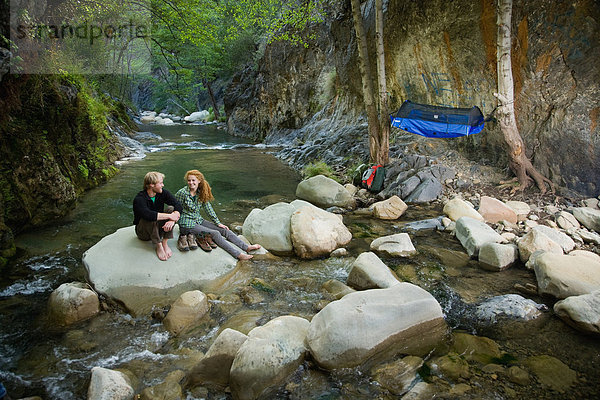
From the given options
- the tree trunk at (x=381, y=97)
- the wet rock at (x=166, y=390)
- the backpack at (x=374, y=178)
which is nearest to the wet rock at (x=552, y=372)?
the wet rock at (x=166, y=390)

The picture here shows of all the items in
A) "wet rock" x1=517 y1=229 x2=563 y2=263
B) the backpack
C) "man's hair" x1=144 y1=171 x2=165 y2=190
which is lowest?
"wet rock" x1=517 y1=229 x2=563 y2=263

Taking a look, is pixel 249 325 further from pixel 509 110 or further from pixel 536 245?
pixel 509 110

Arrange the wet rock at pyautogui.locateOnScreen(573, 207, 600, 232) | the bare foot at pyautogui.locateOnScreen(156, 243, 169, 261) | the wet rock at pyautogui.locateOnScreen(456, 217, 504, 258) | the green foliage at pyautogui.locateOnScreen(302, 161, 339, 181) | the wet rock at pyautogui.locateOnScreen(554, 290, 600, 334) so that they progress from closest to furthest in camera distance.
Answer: the wet rock at pyautogui.locateOnScreen(554, 290, 600, 334) < the bare foot at pyautogui.locateOnScreen(156, 243, 169, 261) < the wet rock at pyautogui.locateOnScreen(456, 217, 504, 258) < the wet rock at pyautogui.locateOnScreen(573, 207, 600, 232) < the green foliage at pyautogui.locateOnScreen(302, 161, 339, 181)

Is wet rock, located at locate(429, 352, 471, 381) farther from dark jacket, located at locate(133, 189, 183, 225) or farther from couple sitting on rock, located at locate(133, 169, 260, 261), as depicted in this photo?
dark jacket, located at locate(133, 189, 183, 225)

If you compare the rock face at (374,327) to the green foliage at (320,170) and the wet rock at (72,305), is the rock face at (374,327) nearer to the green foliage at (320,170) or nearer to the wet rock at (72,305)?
the wet rock at (72,305)

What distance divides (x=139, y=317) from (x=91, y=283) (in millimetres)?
847

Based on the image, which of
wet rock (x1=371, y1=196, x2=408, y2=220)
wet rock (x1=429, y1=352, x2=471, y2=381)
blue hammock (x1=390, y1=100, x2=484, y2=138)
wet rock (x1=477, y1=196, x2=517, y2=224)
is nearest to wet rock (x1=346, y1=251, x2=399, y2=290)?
wet rock (x1=429, y1=352, x2=471, y2=381)

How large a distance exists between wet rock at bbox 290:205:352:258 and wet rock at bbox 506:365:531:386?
10.2 ft

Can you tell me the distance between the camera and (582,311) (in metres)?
3.70

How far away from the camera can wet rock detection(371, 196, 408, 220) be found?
7758mm

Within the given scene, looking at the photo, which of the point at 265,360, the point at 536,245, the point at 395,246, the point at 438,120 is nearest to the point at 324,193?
the point at 395,246

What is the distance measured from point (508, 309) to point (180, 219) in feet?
14.5

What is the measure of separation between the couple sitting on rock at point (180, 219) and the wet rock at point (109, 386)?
188 cm

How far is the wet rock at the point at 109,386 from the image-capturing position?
2.86 metres
